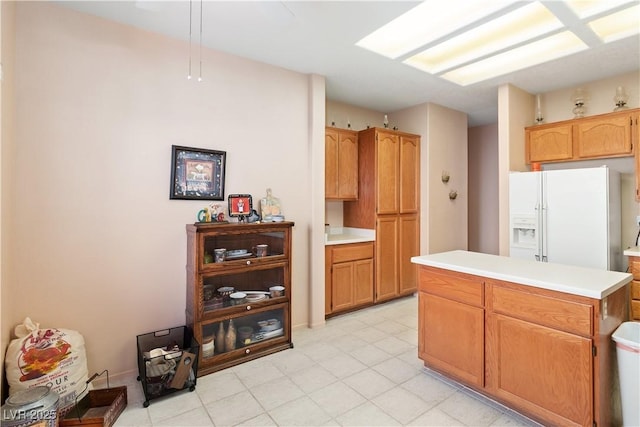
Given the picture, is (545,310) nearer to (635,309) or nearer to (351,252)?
(635,309)

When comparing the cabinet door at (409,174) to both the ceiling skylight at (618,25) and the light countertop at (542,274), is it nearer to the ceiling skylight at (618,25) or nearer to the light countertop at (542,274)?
the light countertop at (542,274)

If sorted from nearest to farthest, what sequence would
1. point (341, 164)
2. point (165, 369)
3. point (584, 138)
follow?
point (165, 369) → point (584, 138) → point (341, 164)

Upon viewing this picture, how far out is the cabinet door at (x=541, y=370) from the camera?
1637 mm

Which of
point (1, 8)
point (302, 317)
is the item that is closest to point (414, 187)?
point (302, 317)

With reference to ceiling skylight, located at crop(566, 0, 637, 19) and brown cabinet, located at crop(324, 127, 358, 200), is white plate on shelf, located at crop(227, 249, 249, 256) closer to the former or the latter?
brown cabinet, located at crop(324, 127, 358, 200)

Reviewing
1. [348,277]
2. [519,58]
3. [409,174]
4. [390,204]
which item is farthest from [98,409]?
[519,58]

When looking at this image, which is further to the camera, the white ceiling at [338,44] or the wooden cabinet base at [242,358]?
the wooden cabinet base at [242,358]

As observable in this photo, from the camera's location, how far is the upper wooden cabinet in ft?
10.5

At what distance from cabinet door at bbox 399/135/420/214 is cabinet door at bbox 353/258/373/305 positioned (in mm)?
939

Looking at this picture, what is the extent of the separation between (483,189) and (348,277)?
3.57 m

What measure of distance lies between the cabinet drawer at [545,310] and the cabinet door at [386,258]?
2112mm

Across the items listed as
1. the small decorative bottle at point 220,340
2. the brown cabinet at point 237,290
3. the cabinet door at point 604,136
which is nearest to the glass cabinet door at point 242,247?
the brown cabinet at point 237,290

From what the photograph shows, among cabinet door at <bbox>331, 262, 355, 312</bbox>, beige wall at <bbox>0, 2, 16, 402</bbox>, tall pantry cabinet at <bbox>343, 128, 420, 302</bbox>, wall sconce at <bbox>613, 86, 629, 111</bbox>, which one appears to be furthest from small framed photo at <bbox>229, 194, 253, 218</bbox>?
wall sconce at <bbox>613, 86, 629, 111</bbox>

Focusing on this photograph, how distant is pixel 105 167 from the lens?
2354mm
